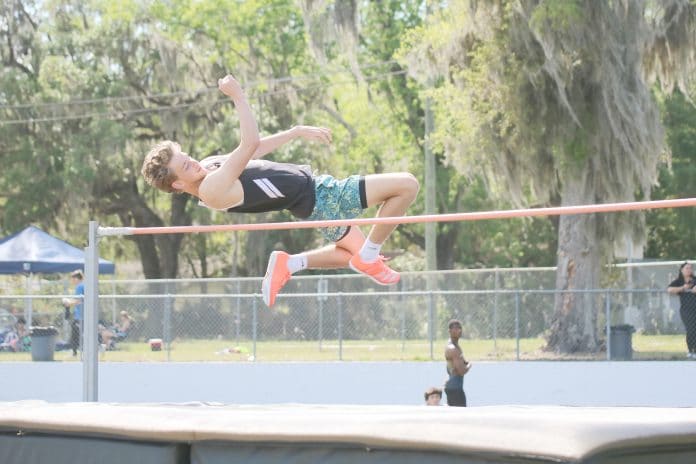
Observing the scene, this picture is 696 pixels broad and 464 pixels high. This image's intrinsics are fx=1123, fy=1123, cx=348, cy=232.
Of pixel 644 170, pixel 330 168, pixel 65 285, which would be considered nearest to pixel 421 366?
pixel 644 170

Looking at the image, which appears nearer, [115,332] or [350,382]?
[350,382]

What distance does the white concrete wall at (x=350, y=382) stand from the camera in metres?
11.8

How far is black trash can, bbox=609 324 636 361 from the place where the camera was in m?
13.0

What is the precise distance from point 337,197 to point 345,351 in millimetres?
8000

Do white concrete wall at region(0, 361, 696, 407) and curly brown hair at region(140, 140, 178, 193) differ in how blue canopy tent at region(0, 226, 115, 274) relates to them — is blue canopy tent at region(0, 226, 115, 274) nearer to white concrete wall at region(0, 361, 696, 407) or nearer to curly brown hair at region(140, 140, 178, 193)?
white concrete wall at region(0, 361, 696, 407)

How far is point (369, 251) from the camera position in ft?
20.8

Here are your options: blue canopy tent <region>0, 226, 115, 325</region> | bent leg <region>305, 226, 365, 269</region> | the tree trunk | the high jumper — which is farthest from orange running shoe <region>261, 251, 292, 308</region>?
blue canopy tent <region>0, 226, 115, 325</region>

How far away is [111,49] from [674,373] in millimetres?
18011

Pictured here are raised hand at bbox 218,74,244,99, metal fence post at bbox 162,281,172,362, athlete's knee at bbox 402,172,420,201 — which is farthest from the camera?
metal fence post at bbox 162,281,172,362

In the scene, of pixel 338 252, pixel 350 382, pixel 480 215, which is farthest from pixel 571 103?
pixel 480 215

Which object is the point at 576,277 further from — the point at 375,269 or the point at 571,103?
the point at 375,269

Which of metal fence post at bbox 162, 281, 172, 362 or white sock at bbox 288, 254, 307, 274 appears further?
metal fence post at bbox 162, 281, 172, 362

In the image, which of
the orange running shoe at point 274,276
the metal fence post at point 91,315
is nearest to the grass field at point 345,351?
the metal fence post at point 91,315

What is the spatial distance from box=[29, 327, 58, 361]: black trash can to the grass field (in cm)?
12
